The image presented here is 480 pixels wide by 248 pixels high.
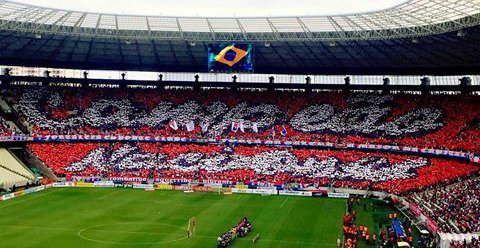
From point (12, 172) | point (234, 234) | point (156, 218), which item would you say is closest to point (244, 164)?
point (156, 218)

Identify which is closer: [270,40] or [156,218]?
[156,218]

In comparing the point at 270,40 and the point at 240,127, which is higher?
the point at 270,40

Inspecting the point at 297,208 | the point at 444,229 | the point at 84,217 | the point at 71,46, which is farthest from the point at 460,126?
the point at 71,46

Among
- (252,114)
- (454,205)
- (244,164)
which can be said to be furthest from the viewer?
(252,114)

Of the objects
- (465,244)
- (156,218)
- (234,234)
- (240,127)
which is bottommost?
(465,244)

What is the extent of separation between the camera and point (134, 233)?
3722 cm

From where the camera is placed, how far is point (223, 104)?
252 feet

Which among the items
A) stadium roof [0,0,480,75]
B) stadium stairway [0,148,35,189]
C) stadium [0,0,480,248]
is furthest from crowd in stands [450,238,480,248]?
stadium stairway [0,148,35,189]

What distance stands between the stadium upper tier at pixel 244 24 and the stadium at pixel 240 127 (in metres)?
0.22

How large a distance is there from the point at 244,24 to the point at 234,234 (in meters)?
29.3

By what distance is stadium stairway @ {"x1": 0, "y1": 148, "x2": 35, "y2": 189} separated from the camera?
5488 centimetres

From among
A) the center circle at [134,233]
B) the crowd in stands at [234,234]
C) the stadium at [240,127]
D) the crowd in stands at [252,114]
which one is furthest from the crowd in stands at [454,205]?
the center circle at [134,233]

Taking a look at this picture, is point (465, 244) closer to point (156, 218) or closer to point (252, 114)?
point (156, 218)

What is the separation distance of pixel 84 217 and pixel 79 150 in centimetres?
2532
